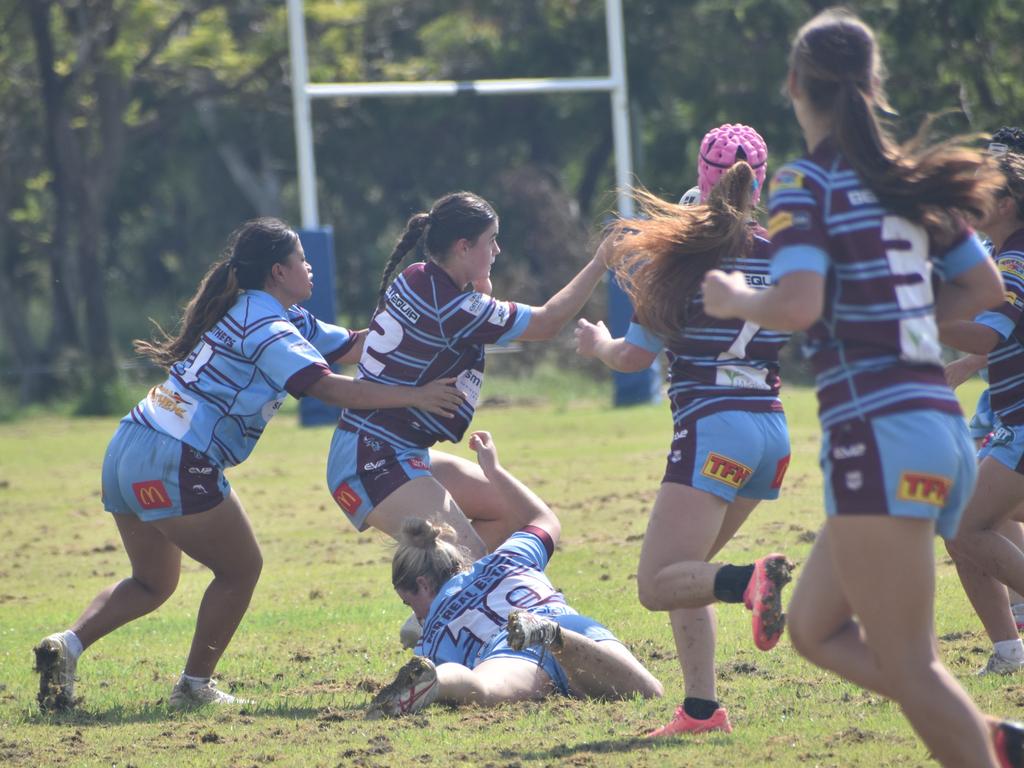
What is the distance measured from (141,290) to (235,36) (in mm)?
11374

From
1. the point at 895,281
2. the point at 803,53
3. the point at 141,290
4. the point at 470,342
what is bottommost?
the point at 141,290

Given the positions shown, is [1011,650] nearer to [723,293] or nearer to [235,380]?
[723,293]

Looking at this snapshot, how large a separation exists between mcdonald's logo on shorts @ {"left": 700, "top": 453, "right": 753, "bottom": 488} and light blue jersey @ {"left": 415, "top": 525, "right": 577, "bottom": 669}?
1.16 meters

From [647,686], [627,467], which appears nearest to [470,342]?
[647,686]

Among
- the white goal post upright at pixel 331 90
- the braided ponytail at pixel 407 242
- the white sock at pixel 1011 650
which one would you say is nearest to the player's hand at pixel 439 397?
the braided ponytail at pixel 407 242

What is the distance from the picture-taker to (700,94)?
28.6m

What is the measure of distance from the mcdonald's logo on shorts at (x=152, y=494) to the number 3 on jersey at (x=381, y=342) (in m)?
1.01

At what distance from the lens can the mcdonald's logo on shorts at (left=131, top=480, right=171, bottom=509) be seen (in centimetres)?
592

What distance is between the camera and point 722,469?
4930mm

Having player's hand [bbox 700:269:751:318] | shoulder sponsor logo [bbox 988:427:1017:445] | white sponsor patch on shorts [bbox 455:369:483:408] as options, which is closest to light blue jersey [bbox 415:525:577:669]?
white sponsor patch on shorts [bbox 455:369:483:408]

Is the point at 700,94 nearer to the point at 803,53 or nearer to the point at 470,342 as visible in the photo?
the point at 470,342

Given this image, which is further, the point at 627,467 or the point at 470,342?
the point at 627,467

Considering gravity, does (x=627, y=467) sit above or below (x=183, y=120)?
below

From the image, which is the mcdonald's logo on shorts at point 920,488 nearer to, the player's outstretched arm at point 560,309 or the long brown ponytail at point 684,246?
the long brown ponytail at point 684,246
